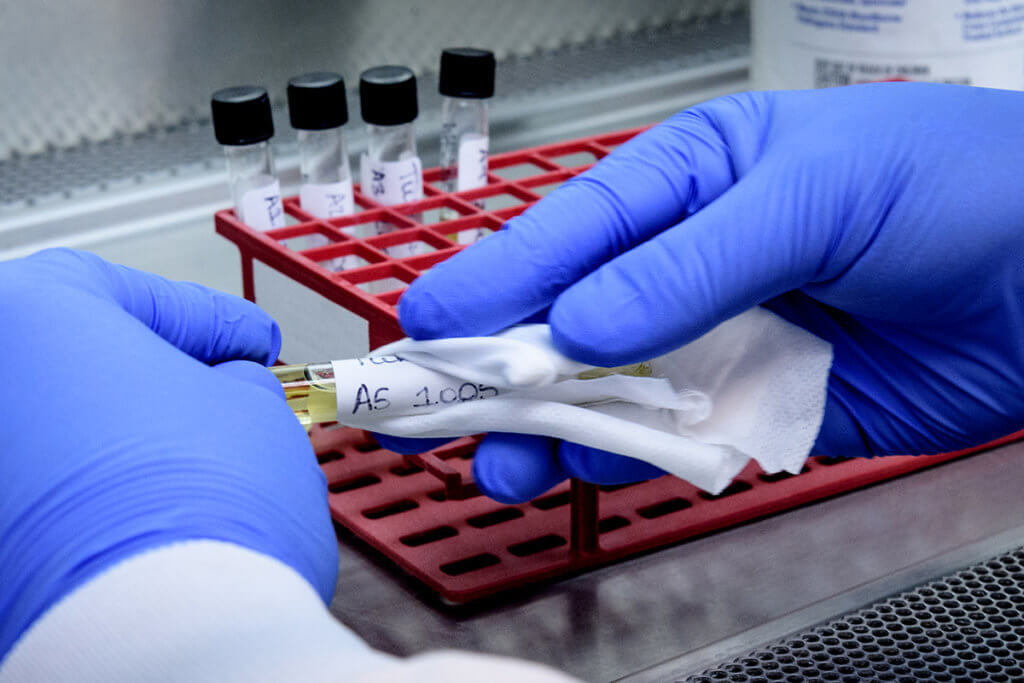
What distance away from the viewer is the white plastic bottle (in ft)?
3.30

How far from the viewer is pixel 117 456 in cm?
48

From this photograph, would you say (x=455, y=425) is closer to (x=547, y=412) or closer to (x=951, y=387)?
(x=547, y=412)

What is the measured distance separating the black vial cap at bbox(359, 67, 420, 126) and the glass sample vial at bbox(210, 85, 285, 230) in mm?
82

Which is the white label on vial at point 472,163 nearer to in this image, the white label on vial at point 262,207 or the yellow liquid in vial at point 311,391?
the white label on vial at point 262,207

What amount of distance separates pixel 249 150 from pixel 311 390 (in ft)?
1.13

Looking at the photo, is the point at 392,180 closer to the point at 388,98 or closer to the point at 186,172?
the point at 388,98

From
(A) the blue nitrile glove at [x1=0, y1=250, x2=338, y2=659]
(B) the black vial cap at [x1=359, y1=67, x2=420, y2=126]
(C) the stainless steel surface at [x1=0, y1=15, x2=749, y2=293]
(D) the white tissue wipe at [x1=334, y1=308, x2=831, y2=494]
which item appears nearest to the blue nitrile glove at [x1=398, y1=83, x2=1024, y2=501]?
(D) the white tissue wipe at [x1=334, y1=308, x2=831, y2=494]

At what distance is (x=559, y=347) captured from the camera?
64 centimetres

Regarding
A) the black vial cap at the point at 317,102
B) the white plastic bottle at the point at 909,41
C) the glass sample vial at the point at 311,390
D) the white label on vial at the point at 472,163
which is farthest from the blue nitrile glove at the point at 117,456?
the white plastic bottle at the point at 909,41

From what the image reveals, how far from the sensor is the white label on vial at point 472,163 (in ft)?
3.20

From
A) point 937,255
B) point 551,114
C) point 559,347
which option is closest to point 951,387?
point 937,255

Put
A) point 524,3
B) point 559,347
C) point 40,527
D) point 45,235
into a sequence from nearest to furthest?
point 40,527 → point 559,347 → point 45,235 → point 524,3

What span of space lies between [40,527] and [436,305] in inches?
10.1

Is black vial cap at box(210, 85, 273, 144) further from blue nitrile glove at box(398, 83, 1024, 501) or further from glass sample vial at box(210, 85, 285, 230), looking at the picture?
blue nitrile glove at box(398, 83, 1024, 501)
